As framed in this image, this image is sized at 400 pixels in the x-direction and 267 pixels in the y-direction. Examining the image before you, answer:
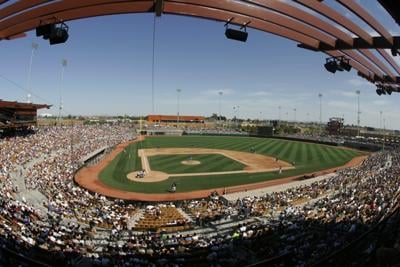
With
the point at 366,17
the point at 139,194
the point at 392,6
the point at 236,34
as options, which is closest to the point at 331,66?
the point at 366,17

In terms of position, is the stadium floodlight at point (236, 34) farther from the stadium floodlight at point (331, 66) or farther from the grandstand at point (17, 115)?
the grandstand at point (17, 115)

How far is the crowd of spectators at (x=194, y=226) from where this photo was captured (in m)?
11.0

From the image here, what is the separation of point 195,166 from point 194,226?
73.6 feet

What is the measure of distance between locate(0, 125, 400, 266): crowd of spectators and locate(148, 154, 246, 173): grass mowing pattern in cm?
1311

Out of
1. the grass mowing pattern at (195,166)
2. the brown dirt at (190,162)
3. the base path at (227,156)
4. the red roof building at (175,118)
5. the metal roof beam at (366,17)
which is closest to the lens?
the metal roof beam at (366,17)

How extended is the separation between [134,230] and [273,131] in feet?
241

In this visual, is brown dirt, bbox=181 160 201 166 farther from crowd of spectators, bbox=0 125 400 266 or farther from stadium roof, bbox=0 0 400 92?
stadium roof, bbox=0 0 400 92

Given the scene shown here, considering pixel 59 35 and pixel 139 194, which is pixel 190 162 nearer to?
pixel 139 194

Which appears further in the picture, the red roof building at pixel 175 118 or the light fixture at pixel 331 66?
the red roof building at pixel 175 118

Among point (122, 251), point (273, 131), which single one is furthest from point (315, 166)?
point (273, 131)

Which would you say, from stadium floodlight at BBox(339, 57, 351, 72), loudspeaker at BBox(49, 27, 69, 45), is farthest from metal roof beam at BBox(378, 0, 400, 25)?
loudspeaker at BBox(49, 27, 69, 45)

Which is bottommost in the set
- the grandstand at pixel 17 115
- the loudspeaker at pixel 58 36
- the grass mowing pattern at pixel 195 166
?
the grass mowing pattern at pixel 195 166

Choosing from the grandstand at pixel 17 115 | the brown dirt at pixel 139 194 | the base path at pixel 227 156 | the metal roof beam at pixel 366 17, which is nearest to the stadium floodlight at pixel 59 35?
the metal roof beam at pixel 366 17

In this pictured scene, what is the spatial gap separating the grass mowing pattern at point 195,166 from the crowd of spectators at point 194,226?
1311 centimetres
